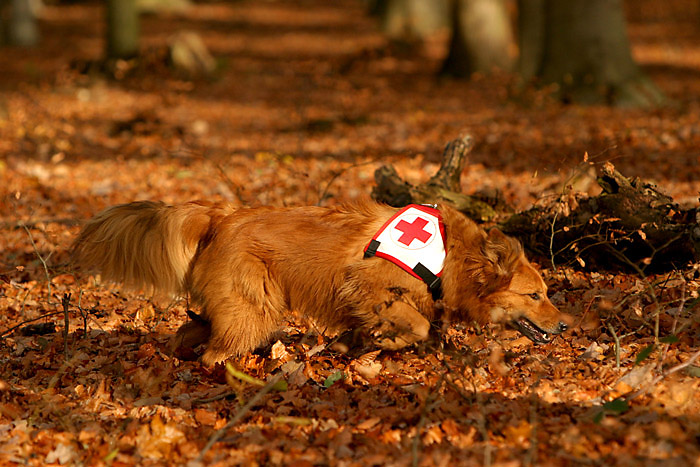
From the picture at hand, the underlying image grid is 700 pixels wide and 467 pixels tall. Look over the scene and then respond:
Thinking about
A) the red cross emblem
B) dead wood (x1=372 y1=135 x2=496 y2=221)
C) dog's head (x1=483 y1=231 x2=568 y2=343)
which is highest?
the red cross emblem

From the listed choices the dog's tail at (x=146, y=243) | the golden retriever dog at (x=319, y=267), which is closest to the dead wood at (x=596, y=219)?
the golden retriever dog at (x=319, y=267)

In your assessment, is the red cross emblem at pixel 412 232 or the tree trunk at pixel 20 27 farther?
the tree trunk at pixel 20 27

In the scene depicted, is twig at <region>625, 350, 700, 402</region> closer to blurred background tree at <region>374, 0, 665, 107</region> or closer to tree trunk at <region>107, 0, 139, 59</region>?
blurred background tree at <region>374, 0, 665, 107</region>

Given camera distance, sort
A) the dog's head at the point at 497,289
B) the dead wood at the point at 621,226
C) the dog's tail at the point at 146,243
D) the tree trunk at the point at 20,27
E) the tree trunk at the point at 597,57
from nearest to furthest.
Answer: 1. the dog's head at the point at 497,289
2. the dog's tail at the point at 146,243
3. the dead wood at the point at 621,226
4. the tree trunk at the point at 597,57
5. the tree trunk at the point at 20,27

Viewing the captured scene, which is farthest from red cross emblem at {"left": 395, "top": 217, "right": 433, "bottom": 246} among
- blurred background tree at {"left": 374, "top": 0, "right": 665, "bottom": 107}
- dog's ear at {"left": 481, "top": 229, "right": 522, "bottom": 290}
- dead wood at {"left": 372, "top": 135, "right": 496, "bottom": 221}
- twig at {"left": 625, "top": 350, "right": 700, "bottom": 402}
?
blurred background tree at {"left": 374, "top": 0, "right": 665, "bottom": 107}

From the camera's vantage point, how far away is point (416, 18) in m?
27.7

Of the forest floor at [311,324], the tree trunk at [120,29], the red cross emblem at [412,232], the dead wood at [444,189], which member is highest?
the tree trunk at [120,29]

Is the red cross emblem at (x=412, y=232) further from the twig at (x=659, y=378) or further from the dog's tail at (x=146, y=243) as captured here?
the twig at (x=659, y=378)

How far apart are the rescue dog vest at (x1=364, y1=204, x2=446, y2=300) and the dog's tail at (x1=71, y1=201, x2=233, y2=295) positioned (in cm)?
145

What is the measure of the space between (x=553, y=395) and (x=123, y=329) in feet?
13.8

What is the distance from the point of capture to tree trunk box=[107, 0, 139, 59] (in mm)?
20047

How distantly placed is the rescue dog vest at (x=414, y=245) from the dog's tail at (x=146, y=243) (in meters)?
1.45

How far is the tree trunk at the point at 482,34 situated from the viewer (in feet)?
58.7

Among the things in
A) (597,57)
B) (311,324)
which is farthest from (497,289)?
(597,57)
